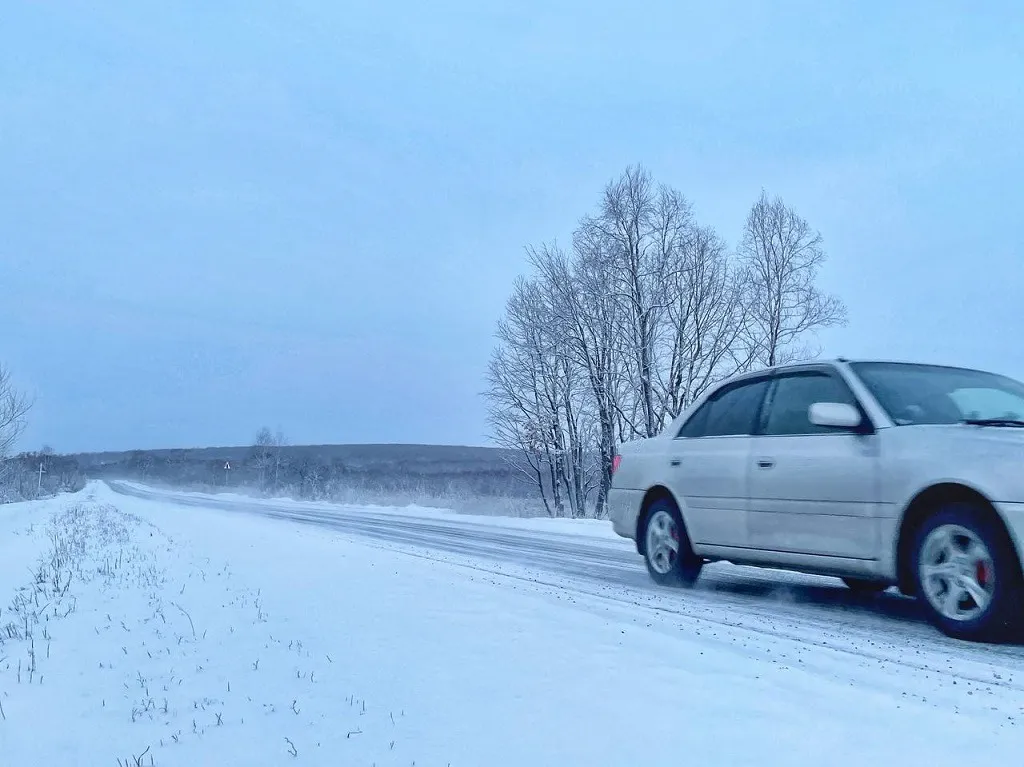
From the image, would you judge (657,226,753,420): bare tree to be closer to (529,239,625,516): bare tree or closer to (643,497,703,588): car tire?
(529,239,625,516): bare tree

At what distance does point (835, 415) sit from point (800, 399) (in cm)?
80

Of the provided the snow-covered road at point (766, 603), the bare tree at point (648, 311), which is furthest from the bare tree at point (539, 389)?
the snow-covered road at point (766, 603)

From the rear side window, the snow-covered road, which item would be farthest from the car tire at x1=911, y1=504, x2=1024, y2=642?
the rear side window

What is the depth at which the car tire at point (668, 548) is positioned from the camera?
680 centimetres

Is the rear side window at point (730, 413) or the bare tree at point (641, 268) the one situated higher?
the bare tree at point (641, 268)

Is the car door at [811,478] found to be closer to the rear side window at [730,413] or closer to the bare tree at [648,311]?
the rear side window at [730,413]

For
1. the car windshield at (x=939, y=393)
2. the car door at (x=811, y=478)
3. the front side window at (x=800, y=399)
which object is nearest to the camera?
the car door at (x=811, y=478)

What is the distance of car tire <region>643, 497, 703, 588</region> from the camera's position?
6.80 metres

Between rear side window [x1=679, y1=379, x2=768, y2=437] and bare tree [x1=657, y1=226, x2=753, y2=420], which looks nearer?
rear side window [x1=679, y1=379, x2=768, y2=437]

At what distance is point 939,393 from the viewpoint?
558 centimetres

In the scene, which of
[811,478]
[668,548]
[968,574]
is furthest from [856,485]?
[668,548]

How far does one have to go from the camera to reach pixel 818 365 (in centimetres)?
604

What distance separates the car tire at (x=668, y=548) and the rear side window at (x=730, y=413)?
67 cm

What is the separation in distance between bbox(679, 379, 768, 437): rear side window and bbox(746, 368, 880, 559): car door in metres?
0.15
